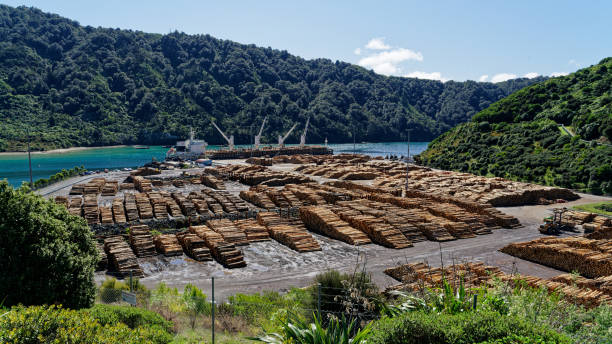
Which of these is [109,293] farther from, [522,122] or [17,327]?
[522,122]

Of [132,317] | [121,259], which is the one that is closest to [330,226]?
[121,259]

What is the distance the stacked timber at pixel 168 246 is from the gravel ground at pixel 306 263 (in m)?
0.54

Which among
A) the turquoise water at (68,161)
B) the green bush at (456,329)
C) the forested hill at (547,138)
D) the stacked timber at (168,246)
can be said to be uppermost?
the forested hill at (547,138)

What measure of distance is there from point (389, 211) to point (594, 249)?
45.3 feet

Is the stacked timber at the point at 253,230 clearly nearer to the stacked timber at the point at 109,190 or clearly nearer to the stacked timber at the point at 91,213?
the stacked timber at the point at 91,213

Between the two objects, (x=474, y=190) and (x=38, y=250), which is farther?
(x=474, y=190)

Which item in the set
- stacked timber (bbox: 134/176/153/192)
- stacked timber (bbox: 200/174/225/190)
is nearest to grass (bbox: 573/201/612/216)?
stacked timber (bbox: 200/174/225/190)

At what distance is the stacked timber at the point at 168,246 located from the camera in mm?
23828

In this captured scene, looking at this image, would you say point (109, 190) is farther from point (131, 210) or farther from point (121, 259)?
point (121, 259)

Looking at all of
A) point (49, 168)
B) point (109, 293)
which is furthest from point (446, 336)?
point (49, 168)

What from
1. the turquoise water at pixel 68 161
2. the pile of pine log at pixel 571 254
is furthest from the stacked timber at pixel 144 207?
the turquoise water at pixel 68 161

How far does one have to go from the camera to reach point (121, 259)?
2111 cm

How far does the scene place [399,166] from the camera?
71.6m

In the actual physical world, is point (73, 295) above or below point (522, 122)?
below
